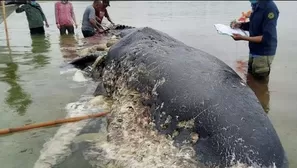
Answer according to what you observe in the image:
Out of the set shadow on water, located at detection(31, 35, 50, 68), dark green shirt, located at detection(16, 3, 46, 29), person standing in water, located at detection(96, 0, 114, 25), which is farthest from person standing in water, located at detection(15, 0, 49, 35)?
person standing in water, located at detection(96, 0, 114, 25)

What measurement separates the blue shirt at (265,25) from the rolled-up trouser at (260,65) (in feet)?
0.47

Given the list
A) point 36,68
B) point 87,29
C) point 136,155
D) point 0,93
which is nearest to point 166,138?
point 136,155

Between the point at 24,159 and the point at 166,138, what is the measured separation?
76.5 inches

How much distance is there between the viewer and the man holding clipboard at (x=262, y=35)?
24.0ft

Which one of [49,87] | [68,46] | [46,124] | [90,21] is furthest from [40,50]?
[46,124]

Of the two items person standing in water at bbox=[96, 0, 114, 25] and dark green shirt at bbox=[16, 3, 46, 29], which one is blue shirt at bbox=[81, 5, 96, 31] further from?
dark green shirt at bbox=[16, 3, 46, 29]

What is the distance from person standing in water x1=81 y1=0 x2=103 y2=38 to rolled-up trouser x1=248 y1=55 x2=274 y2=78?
306 inches

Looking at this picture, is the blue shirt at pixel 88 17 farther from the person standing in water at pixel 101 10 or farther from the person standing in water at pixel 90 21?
the person standing in water at pixel 101 10

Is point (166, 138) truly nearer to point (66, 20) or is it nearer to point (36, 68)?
point (36, 68)

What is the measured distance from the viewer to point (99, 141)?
5258 millimetres

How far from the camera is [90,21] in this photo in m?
14.5

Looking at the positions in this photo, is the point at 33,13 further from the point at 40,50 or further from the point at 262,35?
the point at 262,35

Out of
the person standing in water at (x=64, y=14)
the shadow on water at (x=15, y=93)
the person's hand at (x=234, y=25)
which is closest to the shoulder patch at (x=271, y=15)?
the person's hand at (x=234, y=25)

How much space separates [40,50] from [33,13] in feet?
11.4
